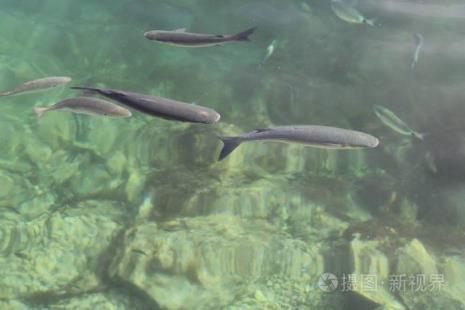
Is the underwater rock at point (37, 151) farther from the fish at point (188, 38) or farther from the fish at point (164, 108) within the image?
the fish at point (164, 108)

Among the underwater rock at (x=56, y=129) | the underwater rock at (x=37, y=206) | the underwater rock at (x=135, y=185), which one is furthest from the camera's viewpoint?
the underwater rock at (x=56, y=129)

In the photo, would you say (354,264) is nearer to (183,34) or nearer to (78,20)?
(183,34)

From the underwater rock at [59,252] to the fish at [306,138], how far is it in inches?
94.0

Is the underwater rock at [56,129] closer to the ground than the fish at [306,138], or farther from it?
farther from it

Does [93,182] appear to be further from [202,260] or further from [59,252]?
[202,260]

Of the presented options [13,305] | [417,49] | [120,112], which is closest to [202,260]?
[13,305]

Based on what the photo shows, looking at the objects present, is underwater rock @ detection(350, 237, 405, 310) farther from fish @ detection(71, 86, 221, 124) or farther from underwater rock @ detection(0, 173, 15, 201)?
underwater rock @ detection(0, 173, 15, 201)

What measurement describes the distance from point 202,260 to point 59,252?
158 centimetres

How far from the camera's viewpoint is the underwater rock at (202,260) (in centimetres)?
437

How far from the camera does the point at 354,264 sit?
4820 millimetres

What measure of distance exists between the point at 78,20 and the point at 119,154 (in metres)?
7.34

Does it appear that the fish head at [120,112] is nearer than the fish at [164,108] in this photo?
No

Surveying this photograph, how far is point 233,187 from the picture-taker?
562 cm

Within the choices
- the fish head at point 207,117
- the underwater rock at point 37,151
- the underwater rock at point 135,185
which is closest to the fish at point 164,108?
the fish head at point 207,117
